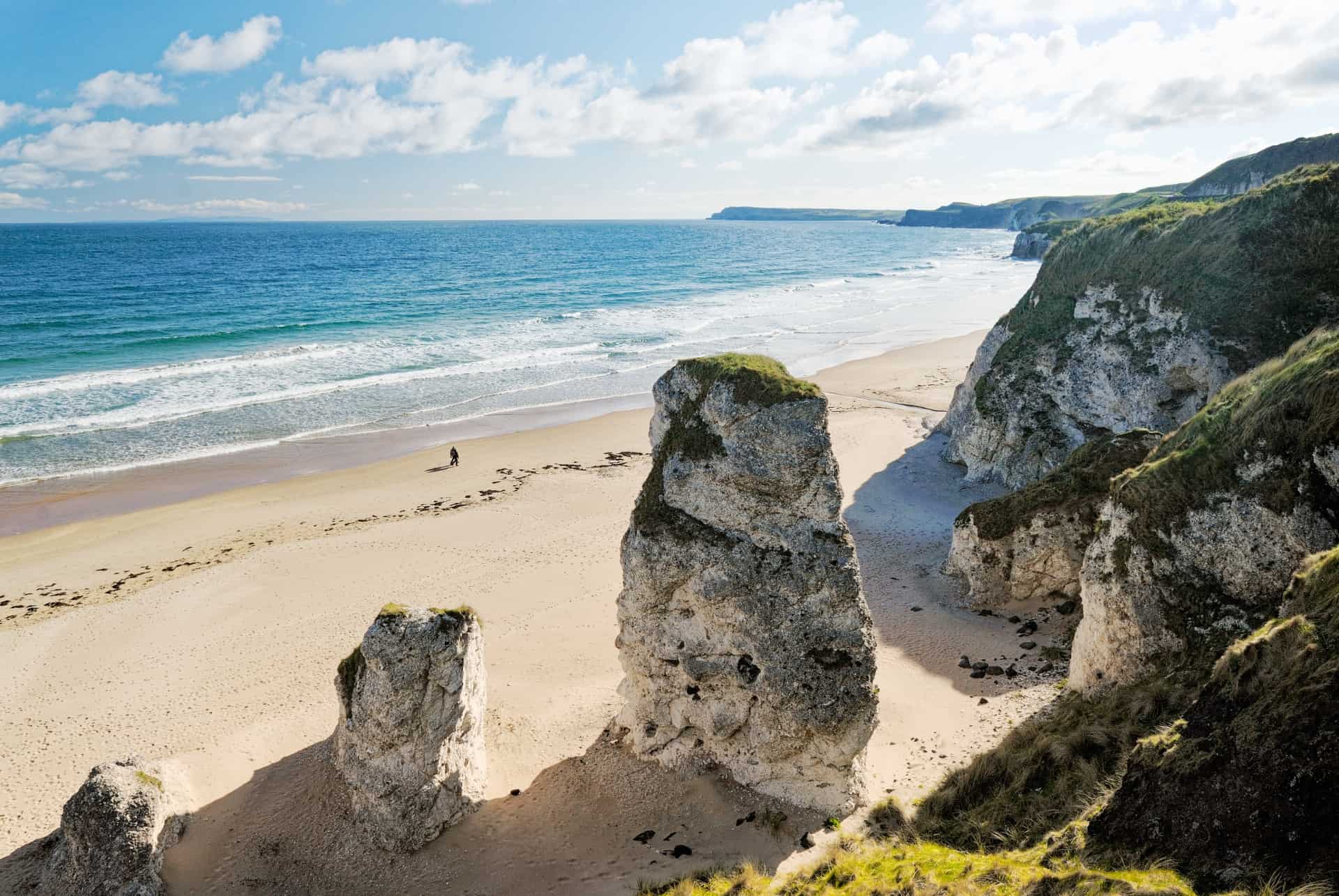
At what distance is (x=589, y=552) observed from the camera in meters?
21.7

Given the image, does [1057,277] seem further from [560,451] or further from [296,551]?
[296,551]

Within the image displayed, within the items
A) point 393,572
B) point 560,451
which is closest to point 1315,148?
point 560,451

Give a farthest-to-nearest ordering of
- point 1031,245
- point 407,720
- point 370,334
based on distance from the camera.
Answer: point 1031,245 → point 370,334 → point 407,720

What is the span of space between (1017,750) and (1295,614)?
4.29m

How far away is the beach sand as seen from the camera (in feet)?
36.8

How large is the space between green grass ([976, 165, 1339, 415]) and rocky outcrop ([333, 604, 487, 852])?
66.8ft

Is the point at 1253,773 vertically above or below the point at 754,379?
below

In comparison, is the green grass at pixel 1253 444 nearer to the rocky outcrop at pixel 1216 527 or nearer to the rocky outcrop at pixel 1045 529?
the rocky outcrop at pixel 1216 527

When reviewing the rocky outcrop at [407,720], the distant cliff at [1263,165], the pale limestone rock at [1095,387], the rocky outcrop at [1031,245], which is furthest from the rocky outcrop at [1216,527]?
the rocky outcrop at [1031,245]

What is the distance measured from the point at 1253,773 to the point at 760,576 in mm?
5771

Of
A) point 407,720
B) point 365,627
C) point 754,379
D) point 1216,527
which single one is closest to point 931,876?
point 754,379

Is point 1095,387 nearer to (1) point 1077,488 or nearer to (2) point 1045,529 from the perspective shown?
(1) point 1077,488

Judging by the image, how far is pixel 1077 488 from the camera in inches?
666

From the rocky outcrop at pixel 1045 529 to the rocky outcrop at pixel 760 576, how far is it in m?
7.59
